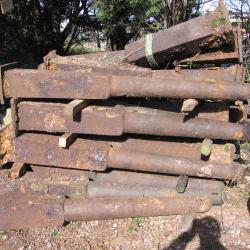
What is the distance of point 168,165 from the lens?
150 inches

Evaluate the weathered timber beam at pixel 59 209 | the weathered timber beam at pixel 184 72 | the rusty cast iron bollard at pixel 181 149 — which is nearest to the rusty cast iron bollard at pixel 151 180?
the rusty cast iron bollard at pixel 181 149

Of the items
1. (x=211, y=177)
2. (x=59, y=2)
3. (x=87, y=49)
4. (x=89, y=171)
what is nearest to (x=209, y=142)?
(x=211, y=177)

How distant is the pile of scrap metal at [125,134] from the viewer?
363 cm

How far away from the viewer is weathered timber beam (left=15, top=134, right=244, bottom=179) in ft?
12.5

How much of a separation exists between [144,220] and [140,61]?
1648 millimetres

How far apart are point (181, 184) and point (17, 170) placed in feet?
5.23

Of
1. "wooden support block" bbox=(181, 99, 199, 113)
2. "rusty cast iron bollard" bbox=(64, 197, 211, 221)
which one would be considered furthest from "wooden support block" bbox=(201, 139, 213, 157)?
"rusty cast iron bollard" bbox=(64, 197, 211, 221)

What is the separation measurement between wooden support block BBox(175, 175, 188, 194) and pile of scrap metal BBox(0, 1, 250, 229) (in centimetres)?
1

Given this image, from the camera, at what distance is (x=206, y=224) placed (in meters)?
3.71

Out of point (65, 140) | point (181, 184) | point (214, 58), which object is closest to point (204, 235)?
point (181, 184)

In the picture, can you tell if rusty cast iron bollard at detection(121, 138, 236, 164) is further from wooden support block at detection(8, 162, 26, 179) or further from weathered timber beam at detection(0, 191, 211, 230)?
wooden support block at detection(8, 162, 26, 179)

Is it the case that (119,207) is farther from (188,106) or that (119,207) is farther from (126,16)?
(126,16)

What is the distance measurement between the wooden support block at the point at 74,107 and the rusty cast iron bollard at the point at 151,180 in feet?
2.39

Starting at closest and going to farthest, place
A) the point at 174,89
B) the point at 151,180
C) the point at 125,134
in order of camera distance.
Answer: the point at 174,89 → the point at 151,180 → the point at 125,134
